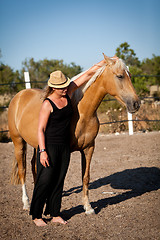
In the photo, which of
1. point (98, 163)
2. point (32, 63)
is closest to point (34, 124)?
point (98, 163)

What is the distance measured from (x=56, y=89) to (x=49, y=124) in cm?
41

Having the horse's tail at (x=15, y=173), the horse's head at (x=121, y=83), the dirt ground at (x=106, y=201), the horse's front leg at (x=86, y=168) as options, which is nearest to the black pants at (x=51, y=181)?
the dirt ground at (x=106, y=201)

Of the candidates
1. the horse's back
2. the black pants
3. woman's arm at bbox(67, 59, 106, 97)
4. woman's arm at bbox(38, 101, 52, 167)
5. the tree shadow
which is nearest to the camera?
woman's arm at bbox(38, 101, 52, 167)

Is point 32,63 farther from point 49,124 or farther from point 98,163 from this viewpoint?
point 49,124

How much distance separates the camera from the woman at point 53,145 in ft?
8.89

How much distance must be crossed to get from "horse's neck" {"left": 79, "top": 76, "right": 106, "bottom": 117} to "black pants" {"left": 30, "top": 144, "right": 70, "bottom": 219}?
551 mm

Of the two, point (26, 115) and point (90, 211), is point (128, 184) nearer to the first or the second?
point (90, 211)

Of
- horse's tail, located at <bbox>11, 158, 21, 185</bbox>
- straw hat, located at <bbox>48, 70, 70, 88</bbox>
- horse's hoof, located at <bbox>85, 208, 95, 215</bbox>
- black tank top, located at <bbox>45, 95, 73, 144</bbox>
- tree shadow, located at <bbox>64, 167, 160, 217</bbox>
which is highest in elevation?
straw hat, located at <bbox>48, 70, 70, 88</bbox>

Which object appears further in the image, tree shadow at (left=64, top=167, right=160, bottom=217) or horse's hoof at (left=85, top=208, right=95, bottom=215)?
tree shadow at (left=64, top=167, right=160, bottom=217)

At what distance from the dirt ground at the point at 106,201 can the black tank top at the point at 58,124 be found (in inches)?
42.7

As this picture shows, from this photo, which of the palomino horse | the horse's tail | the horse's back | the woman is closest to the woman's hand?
the woman

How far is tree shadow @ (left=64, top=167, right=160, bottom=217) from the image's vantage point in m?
3.70

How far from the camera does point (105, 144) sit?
7.69 metres

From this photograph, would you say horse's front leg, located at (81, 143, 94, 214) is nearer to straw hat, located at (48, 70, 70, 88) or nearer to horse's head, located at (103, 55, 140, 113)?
horse's head, located at (103, 55, 140, 113)
